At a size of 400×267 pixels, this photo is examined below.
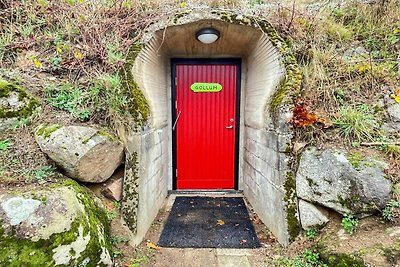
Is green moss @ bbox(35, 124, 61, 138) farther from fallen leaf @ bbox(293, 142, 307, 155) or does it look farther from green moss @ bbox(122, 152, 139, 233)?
fallen leaf @ bbox(293, 142, 307, 155)

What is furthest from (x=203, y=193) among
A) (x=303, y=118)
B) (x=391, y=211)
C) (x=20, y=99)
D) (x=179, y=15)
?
(x=20, y=99)

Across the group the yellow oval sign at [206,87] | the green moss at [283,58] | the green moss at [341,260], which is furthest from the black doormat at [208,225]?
the yellow oval sign at [206,87]

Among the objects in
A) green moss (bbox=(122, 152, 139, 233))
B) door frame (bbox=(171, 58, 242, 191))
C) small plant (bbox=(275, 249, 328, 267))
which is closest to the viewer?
small plant (bbox=(275, 249, 328, 267))

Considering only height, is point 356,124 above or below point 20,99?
below

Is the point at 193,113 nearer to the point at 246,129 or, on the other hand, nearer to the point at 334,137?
the point at 246,129

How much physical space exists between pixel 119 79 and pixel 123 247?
64.5 inches

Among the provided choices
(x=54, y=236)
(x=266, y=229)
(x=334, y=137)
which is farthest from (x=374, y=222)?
(x=54, y=236)

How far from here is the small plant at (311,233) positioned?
236 cm

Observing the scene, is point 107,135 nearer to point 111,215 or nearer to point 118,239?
point 111,215

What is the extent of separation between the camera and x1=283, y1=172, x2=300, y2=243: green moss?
243 cm

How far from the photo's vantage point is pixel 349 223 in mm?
2207

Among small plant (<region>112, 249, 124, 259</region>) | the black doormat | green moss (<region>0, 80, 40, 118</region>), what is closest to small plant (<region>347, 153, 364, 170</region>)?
the black doormat

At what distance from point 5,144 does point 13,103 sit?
1.33 ft

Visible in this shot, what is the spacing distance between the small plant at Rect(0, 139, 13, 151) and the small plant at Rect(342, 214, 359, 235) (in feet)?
9.97
